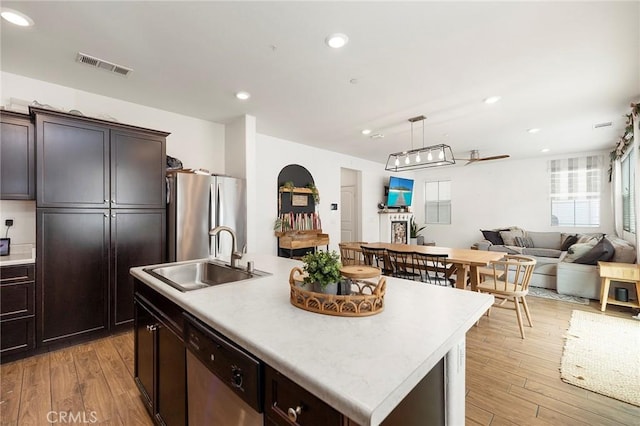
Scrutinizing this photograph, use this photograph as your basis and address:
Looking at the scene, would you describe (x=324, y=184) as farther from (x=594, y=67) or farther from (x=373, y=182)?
(x=594, y=67)

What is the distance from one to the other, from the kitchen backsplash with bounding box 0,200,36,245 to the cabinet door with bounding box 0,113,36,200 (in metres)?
0.39

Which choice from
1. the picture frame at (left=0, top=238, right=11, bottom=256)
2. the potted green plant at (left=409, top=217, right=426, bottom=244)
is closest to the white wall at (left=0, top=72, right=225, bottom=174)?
the picture frame at (left=0, top=238, right=11, bottom=256)

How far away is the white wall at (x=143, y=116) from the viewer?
2820mm

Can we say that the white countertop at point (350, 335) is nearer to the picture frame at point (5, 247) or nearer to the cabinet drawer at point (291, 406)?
the cabinet drawer at point (291, 406)

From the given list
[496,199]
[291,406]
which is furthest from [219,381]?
[496,199]

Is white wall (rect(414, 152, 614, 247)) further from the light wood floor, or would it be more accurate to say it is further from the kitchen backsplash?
the kitchen backsplash

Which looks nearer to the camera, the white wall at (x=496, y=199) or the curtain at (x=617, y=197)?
the curtain at (x=617, y=197)

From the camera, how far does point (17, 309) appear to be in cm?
242

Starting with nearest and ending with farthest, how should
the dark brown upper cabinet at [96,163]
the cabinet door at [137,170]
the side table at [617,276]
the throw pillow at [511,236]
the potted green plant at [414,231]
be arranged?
1. the dark brown upper cabinet at [96,163]
2. the cabinet door at [137,170]
3. the side table at [617,276]
4. the throw pillow at [511,236]
5. the potted green plant at [414,231]

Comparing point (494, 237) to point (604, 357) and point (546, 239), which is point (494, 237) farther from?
point (604, 357)

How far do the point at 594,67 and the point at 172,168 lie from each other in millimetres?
4695

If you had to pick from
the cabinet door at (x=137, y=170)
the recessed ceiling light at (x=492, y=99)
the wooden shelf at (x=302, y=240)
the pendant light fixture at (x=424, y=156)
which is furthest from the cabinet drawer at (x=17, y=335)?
the recessed ceiling light at (x=492, y=99)

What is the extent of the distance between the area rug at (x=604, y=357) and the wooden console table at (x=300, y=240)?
3647mm

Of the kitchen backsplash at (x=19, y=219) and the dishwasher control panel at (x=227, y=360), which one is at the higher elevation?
the kitchen backsplash at (x=19, y=219)
